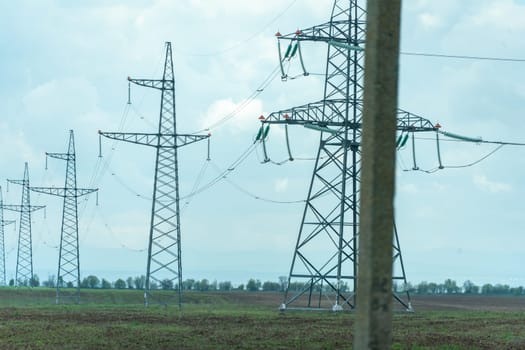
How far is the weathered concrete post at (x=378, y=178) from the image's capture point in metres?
10.1

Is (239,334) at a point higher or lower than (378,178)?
lower

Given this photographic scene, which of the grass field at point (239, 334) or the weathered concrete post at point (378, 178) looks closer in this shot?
the weathered concrete post at point (378, 178)

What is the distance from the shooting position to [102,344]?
29953mm

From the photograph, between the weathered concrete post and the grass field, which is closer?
the weathered concrete post

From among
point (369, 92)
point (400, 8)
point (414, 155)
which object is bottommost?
point (369, 92)

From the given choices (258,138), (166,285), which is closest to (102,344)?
(258,138)

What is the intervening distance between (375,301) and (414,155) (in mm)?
45992

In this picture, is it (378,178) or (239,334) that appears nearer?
(378,178)

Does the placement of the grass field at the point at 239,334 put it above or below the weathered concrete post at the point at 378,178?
below

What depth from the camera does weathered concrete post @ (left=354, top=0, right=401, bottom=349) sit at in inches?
398

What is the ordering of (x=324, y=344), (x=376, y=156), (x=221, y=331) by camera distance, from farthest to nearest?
(x=221, y=331)
(x=324, y=344)
(x=376, y=156)

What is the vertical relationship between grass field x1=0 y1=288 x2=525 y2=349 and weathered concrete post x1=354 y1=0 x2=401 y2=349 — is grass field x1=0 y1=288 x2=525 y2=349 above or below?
below

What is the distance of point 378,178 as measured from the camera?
10.1 meters

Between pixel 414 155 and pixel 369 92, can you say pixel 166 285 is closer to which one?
pixel 414 155
